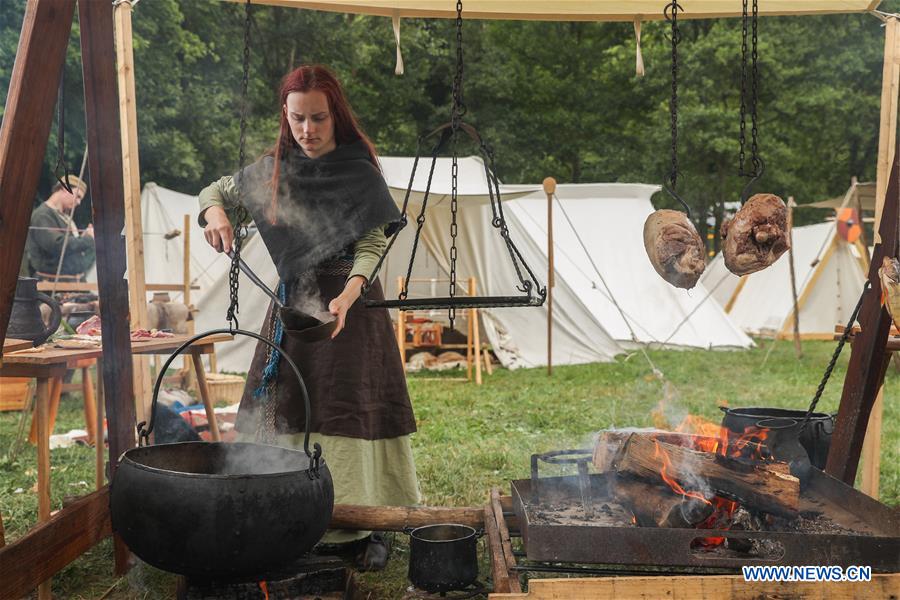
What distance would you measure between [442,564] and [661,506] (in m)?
0.70

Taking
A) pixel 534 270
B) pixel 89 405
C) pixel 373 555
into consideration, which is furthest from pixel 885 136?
pixel 534 270

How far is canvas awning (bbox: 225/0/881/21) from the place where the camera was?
11.0 ft

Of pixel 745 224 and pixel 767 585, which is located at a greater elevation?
pixel 745 224

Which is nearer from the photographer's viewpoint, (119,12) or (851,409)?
(851,409)

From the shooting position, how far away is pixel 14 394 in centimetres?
616

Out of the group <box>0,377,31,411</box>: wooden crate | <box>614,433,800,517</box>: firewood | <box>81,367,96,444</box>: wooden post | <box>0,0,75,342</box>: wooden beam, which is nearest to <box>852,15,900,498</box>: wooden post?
<box>614,433,800,517</box>: firewood

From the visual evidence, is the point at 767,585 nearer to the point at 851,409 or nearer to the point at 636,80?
the point at 851,409

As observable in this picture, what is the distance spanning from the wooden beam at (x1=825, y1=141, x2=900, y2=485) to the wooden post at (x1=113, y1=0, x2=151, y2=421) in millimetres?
2799

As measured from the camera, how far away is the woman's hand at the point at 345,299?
101 inches

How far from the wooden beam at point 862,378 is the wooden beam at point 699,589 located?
812mm

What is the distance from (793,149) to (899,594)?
17573 millimetres

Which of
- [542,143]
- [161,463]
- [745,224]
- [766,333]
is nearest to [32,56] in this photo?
[161,463]

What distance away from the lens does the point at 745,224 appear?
8.39ft

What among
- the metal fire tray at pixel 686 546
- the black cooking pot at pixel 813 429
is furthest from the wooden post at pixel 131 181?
the black cooking pot at pixel 813 429
